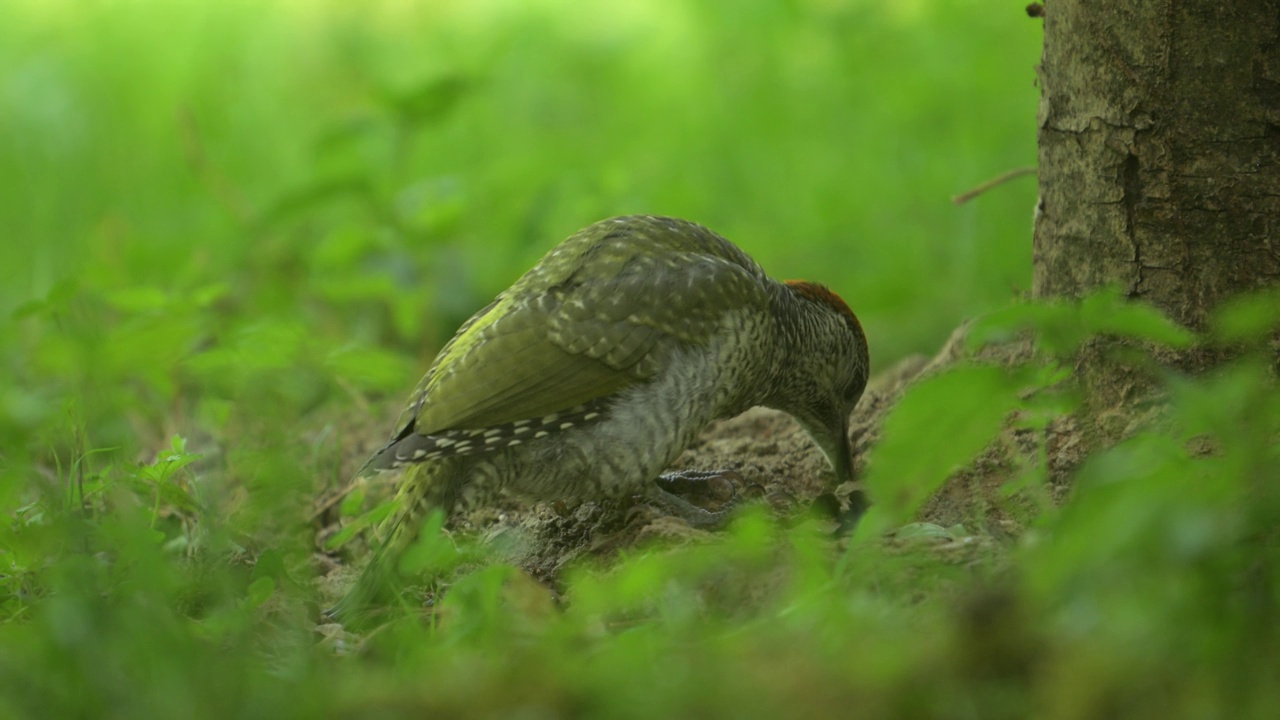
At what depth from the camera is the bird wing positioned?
340 centimetres

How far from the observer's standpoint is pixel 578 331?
351 cm

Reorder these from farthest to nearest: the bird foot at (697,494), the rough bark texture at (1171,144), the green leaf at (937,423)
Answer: the bird foot at (697,494) → the rough bark texture at (1171,144) → the green leaf at (937,423)

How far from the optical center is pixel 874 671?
180 centimetres

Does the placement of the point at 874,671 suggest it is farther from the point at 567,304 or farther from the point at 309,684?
the point at 567,304

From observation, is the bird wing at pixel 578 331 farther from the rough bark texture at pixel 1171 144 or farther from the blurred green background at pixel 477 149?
the blurred green background at pixel 477 149

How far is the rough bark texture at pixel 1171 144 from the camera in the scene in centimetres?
295

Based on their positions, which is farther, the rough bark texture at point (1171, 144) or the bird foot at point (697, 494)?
the bird foot at point (697, 494)

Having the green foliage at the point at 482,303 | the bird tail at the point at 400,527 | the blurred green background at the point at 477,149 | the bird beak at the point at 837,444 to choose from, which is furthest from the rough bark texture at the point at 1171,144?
the blurred green background at the point at 477,149

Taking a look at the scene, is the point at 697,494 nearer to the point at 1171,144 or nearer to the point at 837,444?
the point at 837,444

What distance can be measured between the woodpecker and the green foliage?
0.33 metres

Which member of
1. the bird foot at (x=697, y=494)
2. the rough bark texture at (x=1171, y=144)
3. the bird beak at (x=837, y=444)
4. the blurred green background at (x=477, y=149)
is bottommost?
Result: the bird foot at (x=697, y=494)

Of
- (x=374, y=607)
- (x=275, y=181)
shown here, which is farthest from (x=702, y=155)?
(x=374, y=607)

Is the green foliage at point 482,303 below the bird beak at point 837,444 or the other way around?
the other way around

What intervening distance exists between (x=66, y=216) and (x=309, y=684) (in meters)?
6.11
